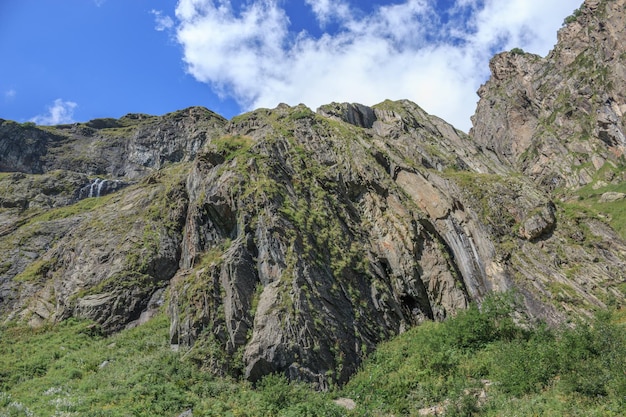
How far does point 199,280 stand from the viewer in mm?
24172

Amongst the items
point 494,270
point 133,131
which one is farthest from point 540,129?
point 133,131

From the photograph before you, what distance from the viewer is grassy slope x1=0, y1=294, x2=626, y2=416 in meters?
14.9

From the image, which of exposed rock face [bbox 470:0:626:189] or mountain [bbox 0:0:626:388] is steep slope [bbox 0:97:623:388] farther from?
exposed rock face [bbox 470:0:626:189]

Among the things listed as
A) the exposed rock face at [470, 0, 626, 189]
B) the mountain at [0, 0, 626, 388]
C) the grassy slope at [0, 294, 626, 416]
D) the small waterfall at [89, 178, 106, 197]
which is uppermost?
the exposed rock face at [470, 0, 626, 189]

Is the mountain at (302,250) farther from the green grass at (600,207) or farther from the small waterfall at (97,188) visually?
the small waterfall at (97,188)

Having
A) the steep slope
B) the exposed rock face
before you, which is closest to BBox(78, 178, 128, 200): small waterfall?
the steep slope

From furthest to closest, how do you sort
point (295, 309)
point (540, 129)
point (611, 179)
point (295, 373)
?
point (540, 129) < point (611, 179) < point (295, 309) < point (295, 373)

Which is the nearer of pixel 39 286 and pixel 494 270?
pixel 494 270

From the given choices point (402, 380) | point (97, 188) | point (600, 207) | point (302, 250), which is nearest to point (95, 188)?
point (97, 188)

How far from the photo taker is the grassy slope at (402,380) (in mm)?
14938

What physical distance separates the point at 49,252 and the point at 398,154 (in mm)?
34451

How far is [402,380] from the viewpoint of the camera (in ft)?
60.4

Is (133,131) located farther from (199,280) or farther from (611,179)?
(611,179)

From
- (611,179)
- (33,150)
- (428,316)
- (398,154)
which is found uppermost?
(33,150)
